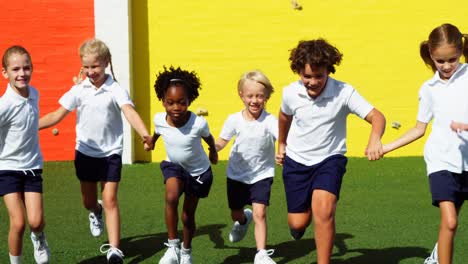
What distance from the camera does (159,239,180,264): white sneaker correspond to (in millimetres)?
6680

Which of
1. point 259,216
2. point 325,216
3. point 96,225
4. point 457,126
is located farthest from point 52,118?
point 457,126

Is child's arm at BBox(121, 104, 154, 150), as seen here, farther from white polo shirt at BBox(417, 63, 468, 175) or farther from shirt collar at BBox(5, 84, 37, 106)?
white polo shirt at BBox(417, 63, 468, 175)

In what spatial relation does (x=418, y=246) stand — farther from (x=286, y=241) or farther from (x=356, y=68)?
(x=356, y=68)

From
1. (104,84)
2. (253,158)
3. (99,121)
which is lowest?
(253,158)

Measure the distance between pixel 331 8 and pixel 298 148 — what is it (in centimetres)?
543

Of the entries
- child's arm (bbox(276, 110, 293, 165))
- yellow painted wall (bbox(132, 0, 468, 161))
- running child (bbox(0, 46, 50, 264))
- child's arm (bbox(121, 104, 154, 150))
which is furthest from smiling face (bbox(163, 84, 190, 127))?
yellow painted wall (bbox(132, 0, 468, 161))

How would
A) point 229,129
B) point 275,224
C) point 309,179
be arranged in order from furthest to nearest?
point 275,224
point 229,129
point 309,179

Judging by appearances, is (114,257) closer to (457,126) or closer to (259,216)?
(259,216)

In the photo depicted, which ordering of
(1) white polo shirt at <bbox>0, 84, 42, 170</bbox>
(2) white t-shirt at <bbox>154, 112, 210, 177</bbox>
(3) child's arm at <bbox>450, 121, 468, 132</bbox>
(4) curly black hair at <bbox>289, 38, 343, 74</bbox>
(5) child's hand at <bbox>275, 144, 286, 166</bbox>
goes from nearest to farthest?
1. (3) child's arm at <bbox>450, 121, 468, 132</bbox>
2. (4) curly black hair at <bbox>289, 38, 343, 74</bbox>
3. (1) white polo shirt at <bbox>0, 84, 42, 170</bbox>
4. (5) child's hand at <bbox>275, 144, 286, 166</bbox>
5. (2) white t-shirt at <bbox>154, 112, 210, 177</bbox>

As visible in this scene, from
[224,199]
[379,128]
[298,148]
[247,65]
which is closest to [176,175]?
[298,148]

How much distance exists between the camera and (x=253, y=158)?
7.25 m

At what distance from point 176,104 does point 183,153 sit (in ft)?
1.25

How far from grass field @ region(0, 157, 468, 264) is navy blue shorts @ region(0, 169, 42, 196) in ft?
2.26

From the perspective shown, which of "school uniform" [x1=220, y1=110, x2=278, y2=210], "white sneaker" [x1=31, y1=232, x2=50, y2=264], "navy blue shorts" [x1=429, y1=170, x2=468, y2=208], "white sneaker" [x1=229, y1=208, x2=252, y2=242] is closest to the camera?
"navy blue shorts" [x1=429, y1=170, x2=468, y2=208]
